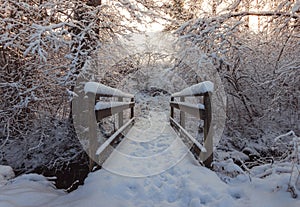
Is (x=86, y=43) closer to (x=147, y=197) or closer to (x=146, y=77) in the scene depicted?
(x=147, y=197)

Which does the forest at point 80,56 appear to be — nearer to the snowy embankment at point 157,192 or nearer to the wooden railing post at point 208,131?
the wooden railing post at point 208,131

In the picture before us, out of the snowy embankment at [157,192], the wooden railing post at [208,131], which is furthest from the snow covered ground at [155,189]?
the wooden railing post at [208,131]

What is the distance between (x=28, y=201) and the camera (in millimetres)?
2064

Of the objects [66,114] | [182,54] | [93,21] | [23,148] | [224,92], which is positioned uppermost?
[93,21]

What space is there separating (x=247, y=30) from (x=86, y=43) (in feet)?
12.3

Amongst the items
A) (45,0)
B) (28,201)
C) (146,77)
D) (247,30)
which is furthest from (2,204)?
(146,77)

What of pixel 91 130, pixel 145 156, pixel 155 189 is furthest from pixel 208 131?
pixel 91 130

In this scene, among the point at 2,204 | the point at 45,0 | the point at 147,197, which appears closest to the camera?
the point at 2,204

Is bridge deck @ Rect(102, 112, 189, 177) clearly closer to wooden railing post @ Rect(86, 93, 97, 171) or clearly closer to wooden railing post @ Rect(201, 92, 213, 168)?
wooden railing post @ Rect(86, 93, 97, 171)

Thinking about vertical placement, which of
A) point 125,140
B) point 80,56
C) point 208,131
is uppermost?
point 80,56

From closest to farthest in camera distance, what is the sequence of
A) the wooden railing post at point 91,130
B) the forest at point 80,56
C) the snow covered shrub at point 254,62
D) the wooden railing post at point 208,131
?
the wooden railing post at point 91,130 < the wooden railing post at point 208,131 < the forest at point 80,56 < the snow covered shrub at point 254,62

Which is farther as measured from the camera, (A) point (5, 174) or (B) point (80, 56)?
(B) point (80, 56)

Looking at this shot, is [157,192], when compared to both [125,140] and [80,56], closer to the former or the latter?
[125,140]

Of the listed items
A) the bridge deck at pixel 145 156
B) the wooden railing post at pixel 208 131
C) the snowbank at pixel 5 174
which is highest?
the wooden railing post at pixel 208 131
